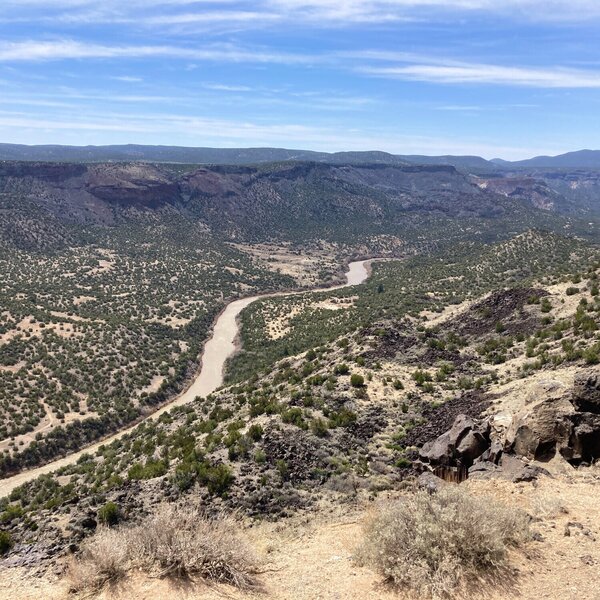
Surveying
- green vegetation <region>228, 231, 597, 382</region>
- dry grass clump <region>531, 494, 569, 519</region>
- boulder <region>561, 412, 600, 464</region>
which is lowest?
green vegetation <region>228, 231, 597, 382</region>

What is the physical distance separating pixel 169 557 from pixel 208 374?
156 ft

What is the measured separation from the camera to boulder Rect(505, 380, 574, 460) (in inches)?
667

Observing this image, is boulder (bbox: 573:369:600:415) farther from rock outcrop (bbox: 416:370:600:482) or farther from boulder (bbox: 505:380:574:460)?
boulder (bbox: 505:380:574:460)

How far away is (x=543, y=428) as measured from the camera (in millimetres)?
17109

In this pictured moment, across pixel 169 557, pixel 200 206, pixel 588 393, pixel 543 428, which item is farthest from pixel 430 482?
pixel 200 206

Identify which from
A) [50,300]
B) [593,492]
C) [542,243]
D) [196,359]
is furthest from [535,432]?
[542,243]

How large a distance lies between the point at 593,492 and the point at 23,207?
131 meters

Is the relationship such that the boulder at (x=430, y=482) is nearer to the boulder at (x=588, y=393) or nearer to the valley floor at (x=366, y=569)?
the valley floor at (x=366, y=569)

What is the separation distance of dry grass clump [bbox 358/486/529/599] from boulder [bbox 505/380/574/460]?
4.71m

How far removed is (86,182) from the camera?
482 feet

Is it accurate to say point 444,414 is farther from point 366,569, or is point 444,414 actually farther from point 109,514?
point 109,514

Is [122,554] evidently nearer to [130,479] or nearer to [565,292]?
[130,479]

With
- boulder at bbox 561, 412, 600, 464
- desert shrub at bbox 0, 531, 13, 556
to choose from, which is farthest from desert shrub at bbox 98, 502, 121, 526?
boulder at bbox 561, 412, 600, 464

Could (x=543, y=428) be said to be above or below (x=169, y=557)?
above
